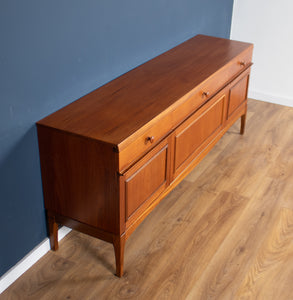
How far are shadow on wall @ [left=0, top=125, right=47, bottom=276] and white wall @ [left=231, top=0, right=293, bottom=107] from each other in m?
2.10

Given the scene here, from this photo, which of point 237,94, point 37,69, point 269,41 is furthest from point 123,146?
point 269,41

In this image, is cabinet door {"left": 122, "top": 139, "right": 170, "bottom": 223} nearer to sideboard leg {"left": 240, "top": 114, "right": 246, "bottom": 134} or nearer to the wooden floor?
the wooden floor

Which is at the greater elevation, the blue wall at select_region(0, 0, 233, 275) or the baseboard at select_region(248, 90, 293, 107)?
the blue wall at select_region(0, 0, 233, 275)

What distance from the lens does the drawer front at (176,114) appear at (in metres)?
1.63

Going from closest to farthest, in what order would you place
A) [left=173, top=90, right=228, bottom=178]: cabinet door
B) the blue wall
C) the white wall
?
the blue wall
[left=173, top=90, right=228, bottom=178]: cabinet door
the white wall

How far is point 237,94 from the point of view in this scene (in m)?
2.61

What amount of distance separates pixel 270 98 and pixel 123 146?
210cm

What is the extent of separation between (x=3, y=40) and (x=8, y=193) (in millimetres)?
539

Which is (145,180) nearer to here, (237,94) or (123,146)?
(123,146)

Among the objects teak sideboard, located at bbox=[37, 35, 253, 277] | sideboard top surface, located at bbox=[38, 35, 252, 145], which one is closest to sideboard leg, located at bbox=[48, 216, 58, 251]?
teak sideboard, located at bbox=[37, 35, 253, 277]

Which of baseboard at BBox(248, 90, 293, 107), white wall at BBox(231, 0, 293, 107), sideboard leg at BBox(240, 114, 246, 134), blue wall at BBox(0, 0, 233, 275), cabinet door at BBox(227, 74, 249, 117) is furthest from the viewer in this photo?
baseboard at BBox(248, 90, 293, 107)

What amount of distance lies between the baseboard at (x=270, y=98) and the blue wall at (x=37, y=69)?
150 cm

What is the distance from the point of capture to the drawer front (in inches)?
64.1

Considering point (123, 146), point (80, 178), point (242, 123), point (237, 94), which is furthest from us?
point (242, 123)
